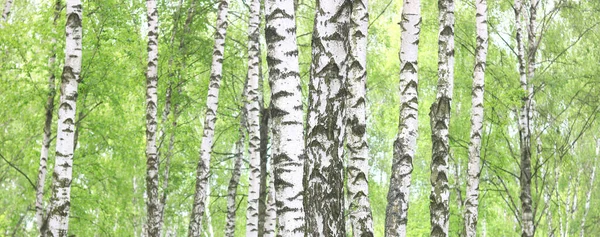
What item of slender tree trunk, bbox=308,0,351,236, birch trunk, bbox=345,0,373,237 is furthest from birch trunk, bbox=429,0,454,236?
slender tree trunk, bbox=308,0,351,236

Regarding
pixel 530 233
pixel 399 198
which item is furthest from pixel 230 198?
pixel 399 198

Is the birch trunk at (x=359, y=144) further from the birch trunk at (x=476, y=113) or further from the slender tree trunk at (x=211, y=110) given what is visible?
the slender tree trunk at (x=211, y=110)

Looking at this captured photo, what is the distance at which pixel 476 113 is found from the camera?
41.0 ft

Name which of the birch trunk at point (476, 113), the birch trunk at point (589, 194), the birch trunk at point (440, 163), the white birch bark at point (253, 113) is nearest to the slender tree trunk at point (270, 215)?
the white birch bark at point (253, 113)

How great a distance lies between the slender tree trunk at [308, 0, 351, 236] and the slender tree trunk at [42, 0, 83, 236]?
4939 mm

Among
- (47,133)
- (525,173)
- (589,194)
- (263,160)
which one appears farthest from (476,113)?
(589,194)

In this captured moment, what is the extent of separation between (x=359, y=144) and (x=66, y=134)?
4.07 m

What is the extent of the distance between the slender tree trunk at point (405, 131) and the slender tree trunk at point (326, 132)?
10.1 ft

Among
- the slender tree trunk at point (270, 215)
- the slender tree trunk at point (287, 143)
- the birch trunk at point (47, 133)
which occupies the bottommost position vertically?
the slender tree trunk at point (287, 143)

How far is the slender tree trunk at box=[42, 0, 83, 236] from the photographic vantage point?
35.0 feet

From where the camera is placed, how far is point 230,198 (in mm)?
17250

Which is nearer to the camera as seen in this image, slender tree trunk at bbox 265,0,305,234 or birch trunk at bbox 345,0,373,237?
slender tree trunk at bbox 265,0,305,234

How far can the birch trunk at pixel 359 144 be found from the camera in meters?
9.32

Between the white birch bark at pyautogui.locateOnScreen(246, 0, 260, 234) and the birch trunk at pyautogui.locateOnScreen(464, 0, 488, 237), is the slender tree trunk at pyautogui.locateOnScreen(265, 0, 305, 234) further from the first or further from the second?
the white birch bark at pyautogui.locateOnScreen(246, 0, 260, 234)
